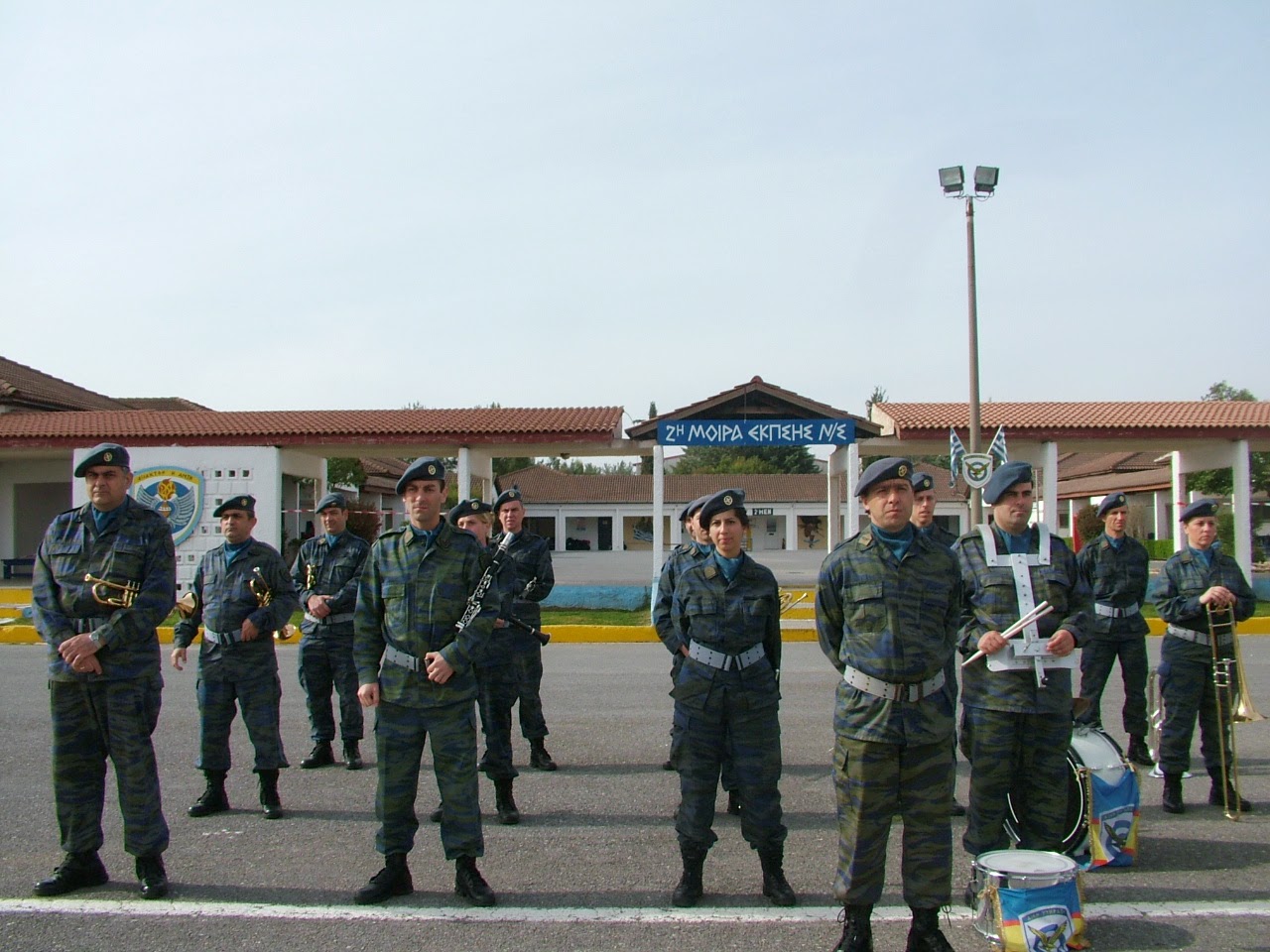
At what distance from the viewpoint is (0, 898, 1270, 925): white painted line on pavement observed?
4312 mm

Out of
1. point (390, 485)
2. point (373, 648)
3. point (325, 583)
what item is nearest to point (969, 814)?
point (373, 648)

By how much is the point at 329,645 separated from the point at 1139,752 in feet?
19.4

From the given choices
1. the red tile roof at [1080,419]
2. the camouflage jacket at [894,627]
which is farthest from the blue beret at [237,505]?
the red tile roof at [1080,419]

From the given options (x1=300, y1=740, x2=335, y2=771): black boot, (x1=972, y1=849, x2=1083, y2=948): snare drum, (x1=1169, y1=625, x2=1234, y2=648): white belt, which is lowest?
(x1=300, y1=740, x2=335, y2=771): black boot

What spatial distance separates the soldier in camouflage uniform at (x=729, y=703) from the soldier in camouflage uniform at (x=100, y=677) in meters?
2.51

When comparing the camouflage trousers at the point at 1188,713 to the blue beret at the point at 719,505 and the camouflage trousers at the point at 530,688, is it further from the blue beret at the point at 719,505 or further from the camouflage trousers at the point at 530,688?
the camouflage trousers at the point at 530,688

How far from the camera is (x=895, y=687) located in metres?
3.99

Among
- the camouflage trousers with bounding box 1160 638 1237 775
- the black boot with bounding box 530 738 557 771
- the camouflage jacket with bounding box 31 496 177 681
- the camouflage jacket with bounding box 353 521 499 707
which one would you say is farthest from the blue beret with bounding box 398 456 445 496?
the camouflage trousers with bounding box 1160 638 1237 775

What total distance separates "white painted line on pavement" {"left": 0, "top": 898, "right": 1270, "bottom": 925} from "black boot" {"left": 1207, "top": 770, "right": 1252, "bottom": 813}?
1.44m

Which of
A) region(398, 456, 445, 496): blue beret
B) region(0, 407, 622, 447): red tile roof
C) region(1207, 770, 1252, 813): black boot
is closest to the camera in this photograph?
region(398, 456, 445, 496): blue beret

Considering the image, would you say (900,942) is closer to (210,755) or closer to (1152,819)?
(1152,819)

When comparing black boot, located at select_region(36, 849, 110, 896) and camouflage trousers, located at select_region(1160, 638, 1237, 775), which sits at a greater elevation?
camouflage trousers, located at select_region(1160, 638, 1237, 775)

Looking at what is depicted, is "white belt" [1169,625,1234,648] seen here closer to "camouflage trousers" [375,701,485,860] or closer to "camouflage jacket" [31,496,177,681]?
"camouflage trousers" [375,701,485,860]

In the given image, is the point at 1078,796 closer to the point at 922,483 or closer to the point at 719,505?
the point at 922,483
